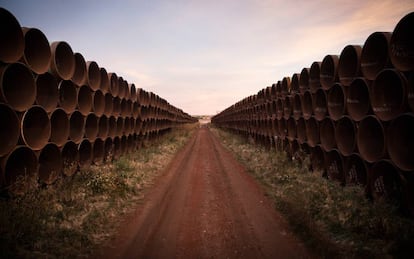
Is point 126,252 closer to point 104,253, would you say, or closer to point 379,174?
point 104,253

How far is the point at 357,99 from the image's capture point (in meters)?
7.50

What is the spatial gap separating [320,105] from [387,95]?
11.1 feet

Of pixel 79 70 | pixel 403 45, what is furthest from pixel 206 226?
pixel 79 70

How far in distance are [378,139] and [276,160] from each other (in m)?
5.51

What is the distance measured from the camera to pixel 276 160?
40.2ft

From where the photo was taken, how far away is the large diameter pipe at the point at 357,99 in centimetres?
724

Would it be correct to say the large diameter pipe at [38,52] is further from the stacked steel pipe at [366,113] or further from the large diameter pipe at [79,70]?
the stacked steel pipe at [366,113]

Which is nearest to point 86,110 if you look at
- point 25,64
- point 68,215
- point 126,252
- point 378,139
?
point 25,64

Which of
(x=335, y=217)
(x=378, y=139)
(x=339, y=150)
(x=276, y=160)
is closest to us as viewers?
(x=335, y=217)

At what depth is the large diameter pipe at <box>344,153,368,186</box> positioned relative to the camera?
7.21m

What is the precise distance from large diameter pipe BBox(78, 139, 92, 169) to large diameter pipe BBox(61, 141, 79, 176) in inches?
22.7

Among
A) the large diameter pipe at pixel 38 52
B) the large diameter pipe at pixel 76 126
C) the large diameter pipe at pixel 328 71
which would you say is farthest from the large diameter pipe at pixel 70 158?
the large diameter pipe at pixel 328 71

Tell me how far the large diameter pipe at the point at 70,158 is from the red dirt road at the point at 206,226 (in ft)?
7.42

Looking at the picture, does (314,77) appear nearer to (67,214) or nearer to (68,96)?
(68,96)
